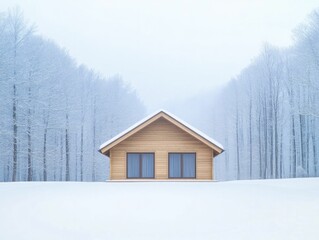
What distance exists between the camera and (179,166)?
24922 millimetres

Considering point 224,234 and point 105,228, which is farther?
point 105,228

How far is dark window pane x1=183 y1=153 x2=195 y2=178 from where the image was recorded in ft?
81.6

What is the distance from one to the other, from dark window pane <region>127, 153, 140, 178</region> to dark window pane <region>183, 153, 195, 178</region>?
124 inches

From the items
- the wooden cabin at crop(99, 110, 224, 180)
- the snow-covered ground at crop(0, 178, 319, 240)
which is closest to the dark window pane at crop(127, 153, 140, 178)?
the wooden cabin at crop(99, 110, 224, 180)

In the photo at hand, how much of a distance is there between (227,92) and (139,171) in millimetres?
29343

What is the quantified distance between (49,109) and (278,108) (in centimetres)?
2392

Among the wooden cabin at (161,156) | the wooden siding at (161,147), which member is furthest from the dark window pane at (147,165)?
the wooden siding at (161,147)

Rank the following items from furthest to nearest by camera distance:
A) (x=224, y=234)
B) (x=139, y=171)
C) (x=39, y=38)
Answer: (x=39, y=38)
(x=139, y=171)
(x=224, y=234)

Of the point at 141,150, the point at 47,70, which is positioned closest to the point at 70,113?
the point at 47,70

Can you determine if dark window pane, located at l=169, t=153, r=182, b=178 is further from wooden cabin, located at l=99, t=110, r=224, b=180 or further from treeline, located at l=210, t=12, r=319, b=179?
treeline, located at l=210, t=12, r=319, b=179

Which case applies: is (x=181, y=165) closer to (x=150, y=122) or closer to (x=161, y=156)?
(x=161, y=156)

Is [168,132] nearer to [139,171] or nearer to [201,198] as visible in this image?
[139,171]

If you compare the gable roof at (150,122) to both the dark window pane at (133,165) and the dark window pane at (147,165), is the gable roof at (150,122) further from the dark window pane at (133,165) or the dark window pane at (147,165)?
the dark window pane at (147,165)

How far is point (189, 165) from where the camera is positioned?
25.0m
